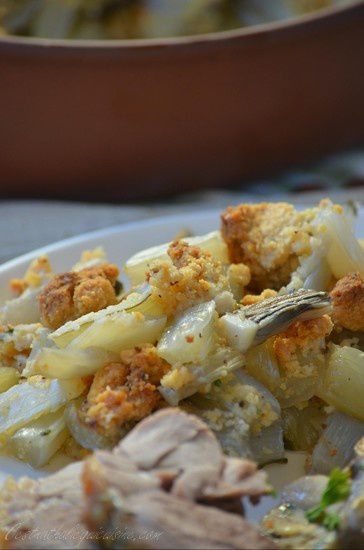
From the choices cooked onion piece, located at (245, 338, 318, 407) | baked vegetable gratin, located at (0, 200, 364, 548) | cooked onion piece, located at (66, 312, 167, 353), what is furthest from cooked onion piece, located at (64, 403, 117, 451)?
cooked onion piece, located at (245, 338, 318, 407)

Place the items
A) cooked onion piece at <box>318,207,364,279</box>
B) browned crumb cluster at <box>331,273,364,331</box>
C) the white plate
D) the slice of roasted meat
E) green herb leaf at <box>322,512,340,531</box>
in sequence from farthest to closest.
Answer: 1. the white plate
2. cooked onion piece at <box>318,207,364,279</box>
3. browned crumb cluster at <box>331,273,364,331</box>
4. green herb leaf at <box>322,512,340,531</box>
5. the slice of roasted meat

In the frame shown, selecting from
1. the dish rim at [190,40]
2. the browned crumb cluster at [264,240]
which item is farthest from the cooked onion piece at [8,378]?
the dish rim at [190,40]

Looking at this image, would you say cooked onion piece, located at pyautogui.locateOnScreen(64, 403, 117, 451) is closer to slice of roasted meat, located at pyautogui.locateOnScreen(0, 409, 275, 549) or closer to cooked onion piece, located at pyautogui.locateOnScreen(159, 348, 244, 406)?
cooked onion piece, located at pyautogui.locateOnScreen(159, 348, 244, 406)

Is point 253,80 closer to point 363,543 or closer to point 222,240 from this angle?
point 222,240

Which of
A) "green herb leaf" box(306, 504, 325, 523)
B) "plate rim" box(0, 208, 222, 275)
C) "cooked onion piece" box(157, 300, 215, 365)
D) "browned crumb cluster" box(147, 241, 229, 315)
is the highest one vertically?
"browned crumb cluster" box(147, 241, 229, 315)

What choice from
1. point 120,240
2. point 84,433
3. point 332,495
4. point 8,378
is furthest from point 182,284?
point 120,240

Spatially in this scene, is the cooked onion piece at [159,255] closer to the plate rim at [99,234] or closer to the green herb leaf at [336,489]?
the plate rim at [99,234]

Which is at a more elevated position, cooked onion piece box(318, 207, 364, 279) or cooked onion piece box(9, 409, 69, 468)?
cooked onion piece box(318, 207, 364, 279)

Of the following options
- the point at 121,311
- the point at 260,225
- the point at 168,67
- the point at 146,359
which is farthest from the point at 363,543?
the point at 168,67
